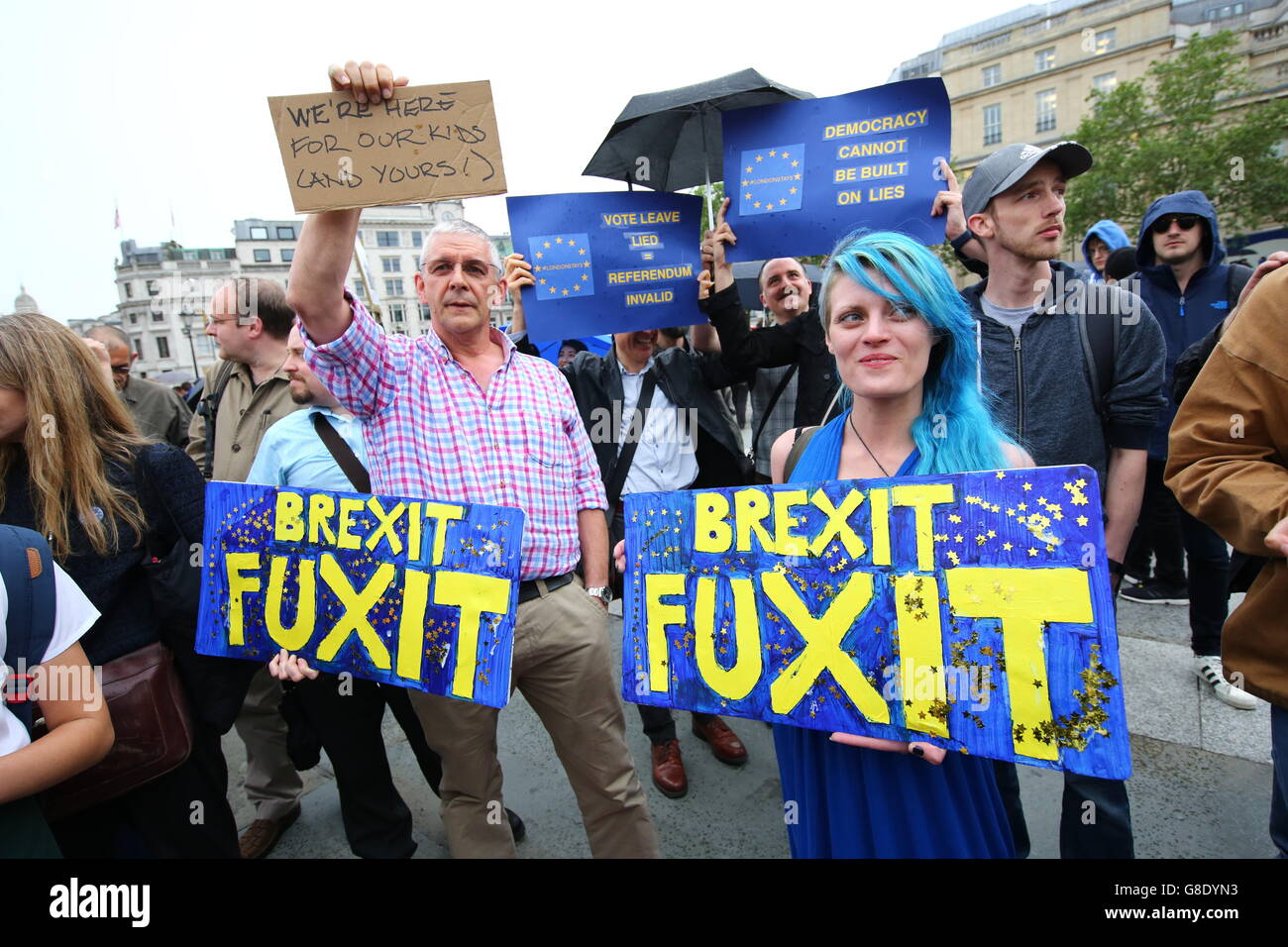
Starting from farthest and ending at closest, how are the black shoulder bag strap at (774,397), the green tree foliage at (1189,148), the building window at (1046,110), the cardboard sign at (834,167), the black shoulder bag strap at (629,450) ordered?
1. the building window at (1046,110)
2. the green tree foliage at (1189,148)
3. the black shoulder bag strap at (774,397)
4. the black shoulder bag strap at (629,450)
5. the cardboard sign at (834,167)

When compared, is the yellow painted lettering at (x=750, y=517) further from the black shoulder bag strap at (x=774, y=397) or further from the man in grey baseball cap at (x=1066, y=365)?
the black shoulder bag strap at (x=774, y=397)

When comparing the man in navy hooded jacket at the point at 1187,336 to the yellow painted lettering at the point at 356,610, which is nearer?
the yellow painted lettering at the point at 356,610

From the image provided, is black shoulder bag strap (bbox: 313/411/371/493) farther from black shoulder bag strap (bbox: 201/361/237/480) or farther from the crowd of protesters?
black shoulder bag strap (bbox: 201/361/237/480)

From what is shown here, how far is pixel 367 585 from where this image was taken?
1.90 m

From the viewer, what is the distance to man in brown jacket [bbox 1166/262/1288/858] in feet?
4.47

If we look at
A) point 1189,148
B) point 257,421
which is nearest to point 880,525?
point 257,421

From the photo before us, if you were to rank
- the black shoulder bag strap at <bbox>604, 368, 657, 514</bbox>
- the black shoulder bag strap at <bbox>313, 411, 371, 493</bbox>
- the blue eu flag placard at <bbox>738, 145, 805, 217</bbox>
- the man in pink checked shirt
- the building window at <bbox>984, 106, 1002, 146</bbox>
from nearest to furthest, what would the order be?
the man in pink checked shirt → the black shoulder bag strap at <bbox>313, 411, 371, 493</bbox> → the blue eu flag placard at <bbox>738, 145, 805, 217</bbox> → the black shoulder bag strap at <bbox>604, 368, 657, 514</bbox> → the building window at <bbox>984, 106, 1002, 146</bbox>

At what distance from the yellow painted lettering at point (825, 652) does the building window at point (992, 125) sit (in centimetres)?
5351

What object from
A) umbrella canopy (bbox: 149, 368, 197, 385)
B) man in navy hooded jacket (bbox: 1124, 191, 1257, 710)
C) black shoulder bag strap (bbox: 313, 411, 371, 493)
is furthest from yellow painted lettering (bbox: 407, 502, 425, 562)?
umbrella canopy (bbox: 149, 368, 197, 385)

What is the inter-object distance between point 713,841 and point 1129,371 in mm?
2356

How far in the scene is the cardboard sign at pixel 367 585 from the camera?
5.94ft

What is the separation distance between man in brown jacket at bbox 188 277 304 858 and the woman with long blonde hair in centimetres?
82

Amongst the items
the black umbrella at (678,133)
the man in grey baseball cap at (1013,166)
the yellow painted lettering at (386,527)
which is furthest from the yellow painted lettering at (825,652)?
the black umbrella at (678,133)

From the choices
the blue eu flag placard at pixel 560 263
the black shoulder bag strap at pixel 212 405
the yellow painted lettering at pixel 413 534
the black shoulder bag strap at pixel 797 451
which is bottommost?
the yellow painted lettering at pixel 413 534
